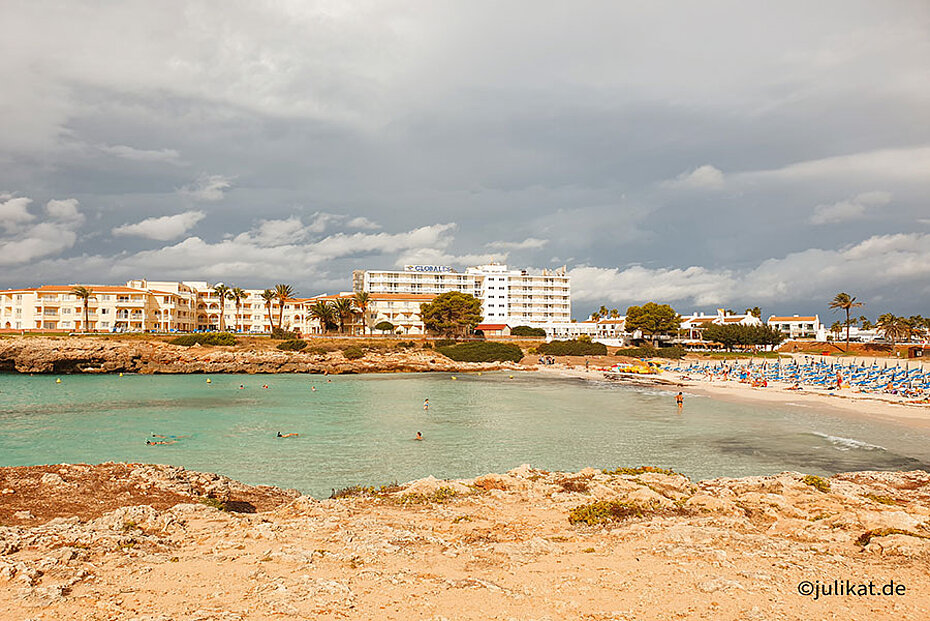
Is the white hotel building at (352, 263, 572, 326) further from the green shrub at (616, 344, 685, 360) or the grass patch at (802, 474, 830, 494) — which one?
the grass patch at (802, 474, 830, 494)

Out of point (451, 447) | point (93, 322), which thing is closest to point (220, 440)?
point (451, 447)

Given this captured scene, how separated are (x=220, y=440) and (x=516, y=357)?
7032 centimetres

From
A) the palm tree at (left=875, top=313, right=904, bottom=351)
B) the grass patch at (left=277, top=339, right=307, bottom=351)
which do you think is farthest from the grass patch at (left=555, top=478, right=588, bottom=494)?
the palm tree at (left=875, top=313, right=904, bottom=351)

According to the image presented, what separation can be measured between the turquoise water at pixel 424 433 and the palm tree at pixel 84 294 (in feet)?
163

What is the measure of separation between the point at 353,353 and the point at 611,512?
258ft

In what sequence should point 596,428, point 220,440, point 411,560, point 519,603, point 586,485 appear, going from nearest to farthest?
1. point 519,603
2. point 411,560
3. point 586,485
4. point 220,440
5. point 596,428

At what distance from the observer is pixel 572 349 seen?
326 ft

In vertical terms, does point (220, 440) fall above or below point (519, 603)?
below

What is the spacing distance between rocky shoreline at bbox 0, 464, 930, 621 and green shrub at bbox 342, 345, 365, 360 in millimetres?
71826

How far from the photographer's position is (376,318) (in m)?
127

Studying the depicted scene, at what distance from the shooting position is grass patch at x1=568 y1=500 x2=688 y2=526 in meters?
13.2

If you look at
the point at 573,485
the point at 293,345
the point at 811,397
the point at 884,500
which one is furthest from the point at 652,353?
the point at 573,485

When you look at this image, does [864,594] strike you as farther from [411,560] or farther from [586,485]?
[586,485]

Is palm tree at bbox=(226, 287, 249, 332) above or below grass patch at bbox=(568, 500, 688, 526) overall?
above
